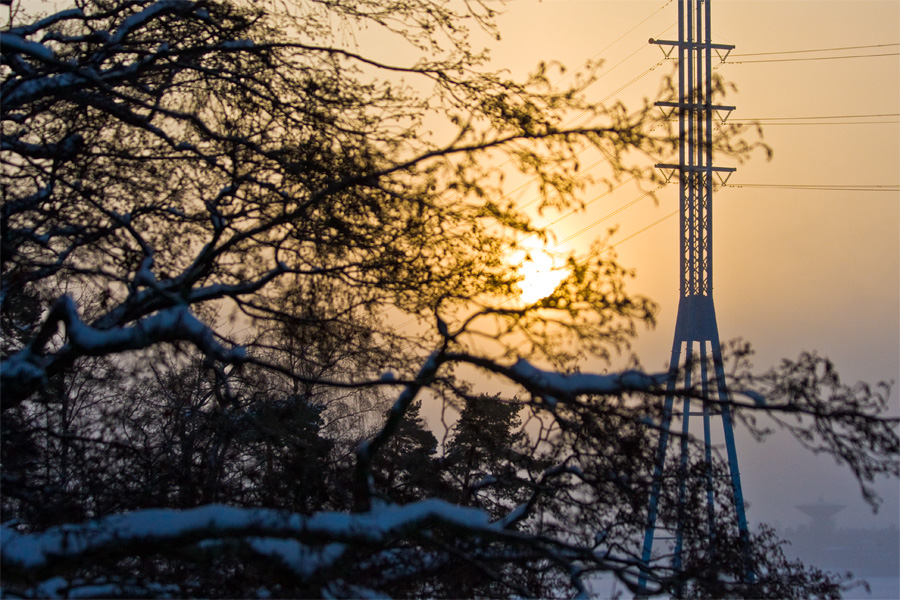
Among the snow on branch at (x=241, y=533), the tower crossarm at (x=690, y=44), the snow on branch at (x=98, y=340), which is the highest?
the tower crossarm at (x=690, y=44)

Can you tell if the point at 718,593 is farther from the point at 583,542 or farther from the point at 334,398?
the point at 334,398

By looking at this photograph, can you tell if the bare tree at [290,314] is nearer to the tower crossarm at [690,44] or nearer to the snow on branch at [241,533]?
the snow on branch at [241,533]

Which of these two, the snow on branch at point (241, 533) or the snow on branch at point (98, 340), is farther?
the snow on branch at point (98, 340)

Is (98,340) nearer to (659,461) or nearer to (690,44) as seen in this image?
(659,461)

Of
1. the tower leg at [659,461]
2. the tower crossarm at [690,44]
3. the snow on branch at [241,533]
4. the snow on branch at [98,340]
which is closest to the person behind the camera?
the snow on branch at [241,533]

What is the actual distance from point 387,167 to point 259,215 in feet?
3.01

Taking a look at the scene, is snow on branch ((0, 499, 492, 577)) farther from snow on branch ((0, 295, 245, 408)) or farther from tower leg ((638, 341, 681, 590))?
tower leg ((638, 341, 681, 590))

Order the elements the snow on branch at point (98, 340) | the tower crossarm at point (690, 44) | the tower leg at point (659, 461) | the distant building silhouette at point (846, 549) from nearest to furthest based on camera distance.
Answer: the snow on branch at point (98, 340) → the tower leg at point (659, 461) → the tower crossarm at point (690, 44) → the distant building silhouette at point (846, 549)

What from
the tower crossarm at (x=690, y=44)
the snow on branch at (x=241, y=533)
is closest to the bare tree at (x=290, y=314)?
the snow on branch at (x=241, y=533)

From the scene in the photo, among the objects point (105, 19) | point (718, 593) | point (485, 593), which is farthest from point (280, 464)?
point (105, 19)

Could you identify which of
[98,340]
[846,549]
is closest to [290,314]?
[98,340]

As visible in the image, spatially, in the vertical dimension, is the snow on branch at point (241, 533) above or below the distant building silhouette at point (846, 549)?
below

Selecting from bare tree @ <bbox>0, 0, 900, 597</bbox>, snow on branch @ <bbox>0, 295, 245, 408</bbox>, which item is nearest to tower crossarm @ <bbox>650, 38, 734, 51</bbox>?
bare tree @ <bbox>0, 0, 900, 597</bbox>

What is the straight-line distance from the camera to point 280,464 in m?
6.44
